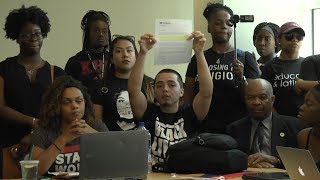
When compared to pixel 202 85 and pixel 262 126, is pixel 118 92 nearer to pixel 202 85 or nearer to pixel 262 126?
pixel 202 85

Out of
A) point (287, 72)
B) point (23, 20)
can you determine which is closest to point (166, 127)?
point (287, 72)

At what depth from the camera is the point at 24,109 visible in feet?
11.8

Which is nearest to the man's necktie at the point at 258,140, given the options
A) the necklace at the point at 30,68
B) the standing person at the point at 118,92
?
the standing person at the point at 118,92

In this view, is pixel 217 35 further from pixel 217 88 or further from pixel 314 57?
pixel 314 57

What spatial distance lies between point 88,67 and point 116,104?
0.46 metres

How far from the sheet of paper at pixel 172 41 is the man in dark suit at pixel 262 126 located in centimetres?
60

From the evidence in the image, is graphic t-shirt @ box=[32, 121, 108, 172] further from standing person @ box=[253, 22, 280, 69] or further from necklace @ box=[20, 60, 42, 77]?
standing person @ box=[253, 22, 280, 69]

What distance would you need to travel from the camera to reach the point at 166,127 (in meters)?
3.35

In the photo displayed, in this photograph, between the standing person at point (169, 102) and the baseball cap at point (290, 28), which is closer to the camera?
the standing person at point (169, 102)

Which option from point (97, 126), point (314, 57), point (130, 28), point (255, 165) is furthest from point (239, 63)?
point (130, 28)

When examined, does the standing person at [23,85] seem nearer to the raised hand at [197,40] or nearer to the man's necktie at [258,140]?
the raised hand at [197,40]

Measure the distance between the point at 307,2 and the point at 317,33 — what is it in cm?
40

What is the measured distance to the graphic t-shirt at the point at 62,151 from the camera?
298 cm

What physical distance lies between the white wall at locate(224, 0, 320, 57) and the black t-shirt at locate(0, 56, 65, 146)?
2.51 m
